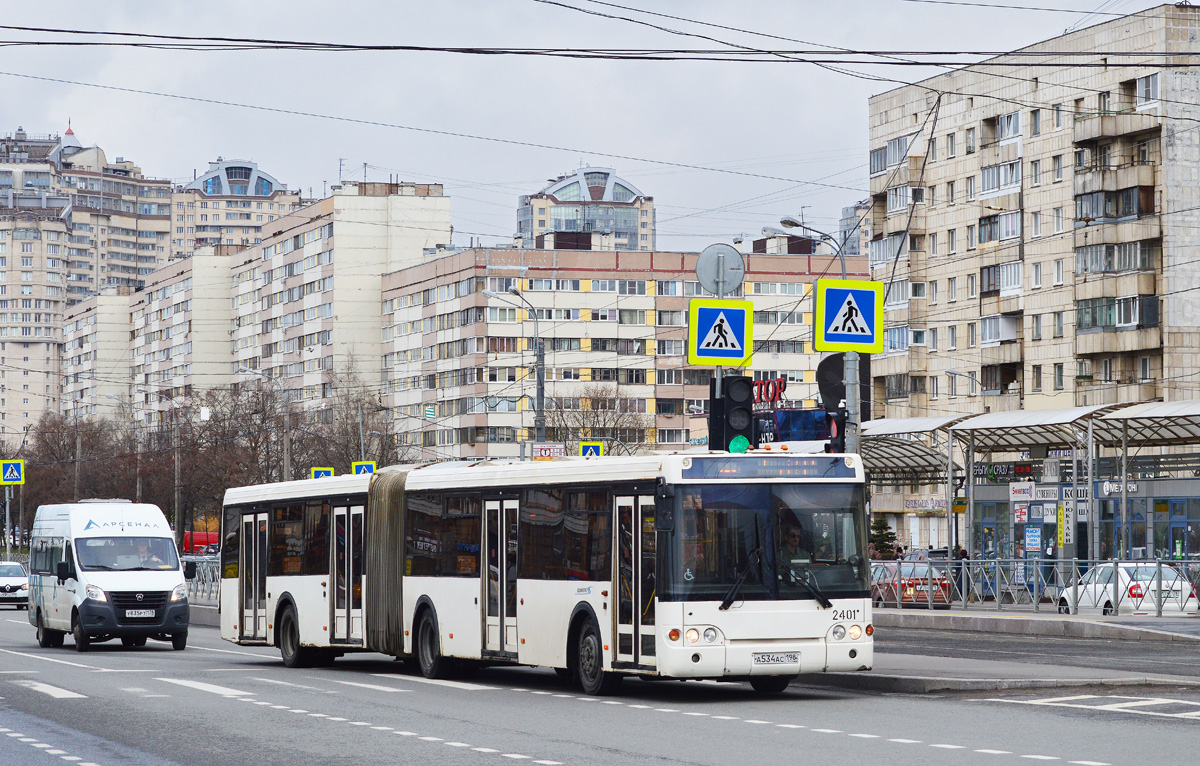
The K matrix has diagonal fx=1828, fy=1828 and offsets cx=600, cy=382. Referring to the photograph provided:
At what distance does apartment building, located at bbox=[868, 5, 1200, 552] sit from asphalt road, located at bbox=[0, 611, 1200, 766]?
152 feet

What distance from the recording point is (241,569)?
26.1 meters

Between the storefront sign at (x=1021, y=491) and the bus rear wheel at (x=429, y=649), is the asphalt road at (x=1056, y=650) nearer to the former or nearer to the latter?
the bus rear wheel at (x=429, y=649)

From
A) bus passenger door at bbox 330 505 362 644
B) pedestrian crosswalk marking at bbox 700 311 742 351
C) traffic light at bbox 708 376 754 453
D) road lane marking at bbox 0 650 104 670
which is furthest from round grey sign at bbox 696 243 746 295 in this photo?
road lane marking at bbox 0 650 104 670

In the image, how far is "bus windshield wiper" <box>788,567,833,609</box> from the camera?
16.8 metres

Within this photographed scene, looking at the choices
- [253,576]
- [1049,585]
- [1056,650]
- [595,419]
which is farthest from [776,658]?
[595,419]

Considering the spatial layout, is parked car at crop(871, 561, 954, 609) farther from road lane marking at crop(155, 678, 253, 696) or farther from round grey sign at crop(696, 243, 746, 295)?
road lane marking at crop(155, 678, 253, 696)

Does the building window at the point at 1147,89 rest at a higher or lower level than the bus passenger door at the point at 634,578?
higher

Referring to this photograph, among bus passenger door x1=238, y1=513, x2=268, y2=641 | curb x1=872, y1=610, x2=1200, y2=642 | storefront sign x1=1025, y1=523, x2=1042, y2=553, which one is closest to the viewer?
bus passenger door x1=238, y1=513, x2=268, y2=641

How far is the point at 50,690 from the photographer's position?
18672mm

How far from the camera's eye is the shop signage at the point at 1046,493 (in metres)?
45.4

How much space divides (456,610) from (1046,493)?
28.6 m

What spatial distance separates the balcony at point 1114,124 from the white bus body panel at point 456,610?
55.5 m

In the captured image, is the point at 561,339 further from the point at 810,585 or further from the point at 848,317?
the point at 810,585

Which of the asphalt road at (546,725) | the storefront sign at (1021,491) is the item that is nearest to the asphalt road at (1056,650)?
the asphalt road at (546,725)
